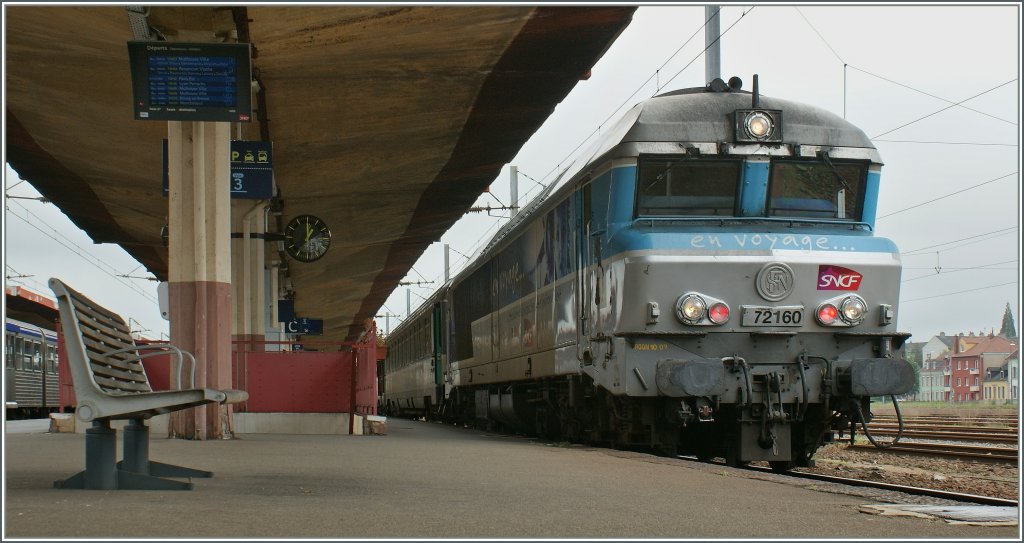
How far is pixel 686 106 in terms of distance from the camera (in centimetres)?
1157

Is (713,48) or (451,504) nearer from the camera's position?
(451,504)

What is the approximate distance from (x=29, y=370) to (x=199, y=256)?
21488mm

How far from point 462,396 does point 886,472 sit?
424 inches

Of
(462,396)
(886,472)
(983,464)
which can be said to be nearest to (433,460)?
(886,472)

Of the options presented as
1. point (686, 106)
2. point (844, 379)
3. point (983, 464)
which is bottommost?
point (983, 464)

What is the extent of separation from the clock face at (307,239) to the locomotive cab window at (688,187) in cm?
1206

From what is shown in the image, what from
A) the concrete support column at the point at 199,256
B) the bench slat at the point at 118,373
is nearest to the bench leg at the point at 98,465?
the bench slat at the point at 118,373

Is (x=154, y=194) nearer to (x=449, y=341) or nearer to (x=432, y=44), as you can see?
(x=449, y=341)

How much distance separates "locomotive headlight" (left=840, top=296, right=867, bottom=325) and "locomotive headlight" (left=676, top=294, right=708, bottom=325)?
1297 millimetres

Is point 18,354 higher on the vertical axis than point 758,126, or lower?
lower

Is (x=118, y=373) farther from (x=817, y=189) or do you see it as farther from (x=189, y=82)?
(x=817, y=189)

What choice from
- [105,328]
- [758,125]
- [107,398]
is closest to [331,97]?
[758,125]

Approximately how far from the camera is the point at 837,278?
11.2m

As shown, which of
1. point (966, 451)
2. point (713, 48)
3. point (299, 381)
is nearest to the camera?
point (713, 48)
